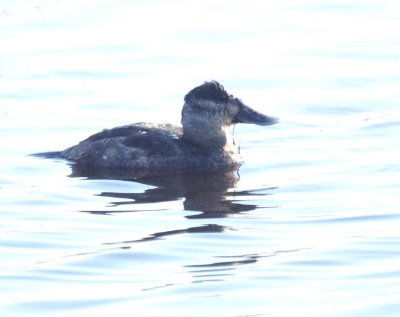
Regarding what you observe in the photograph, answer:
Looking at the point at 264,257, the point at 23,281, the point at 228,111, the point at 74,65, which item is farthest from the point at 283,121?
the point at 23,281

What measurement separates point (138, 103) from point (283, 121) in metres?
1.68

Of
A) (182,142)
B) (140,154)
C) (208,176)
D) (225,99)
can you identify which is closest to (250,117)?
(225,99)

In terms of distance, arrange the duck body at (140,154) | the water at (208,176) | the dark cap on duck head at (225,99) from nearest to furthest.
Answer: the water at (208,176) < the duck body at (140,154) < the dark cap on duck head at (225,99)

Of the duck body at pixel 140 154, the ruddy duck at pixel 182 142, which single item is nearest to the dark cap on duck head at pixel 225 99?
the ruddy duck at pixel 182 142

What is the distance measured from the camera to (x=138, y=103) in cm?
1498

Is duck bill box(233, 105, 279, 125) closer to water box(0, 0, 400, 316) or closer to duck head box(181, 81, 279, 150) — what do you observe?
duck head box(181, 81, 279, 150)

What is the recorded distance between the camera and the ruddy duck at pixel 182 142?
12844 mm

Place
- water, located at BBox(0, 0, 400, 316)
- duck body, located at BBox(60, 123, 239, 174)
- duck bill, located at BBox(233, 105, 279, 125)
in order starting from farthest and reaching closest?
duck bill, located at BBox(233, 105, 279, 125) < duck body, located at BBox(60, 123, 239, 174) < water, located at BBox(0, 0, 400, 316)

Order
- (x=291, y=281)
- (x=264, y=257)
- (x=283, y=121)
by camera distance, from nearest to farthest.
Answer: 1. (x=291, y=281)
2. (x=264, y=257)
3. (x=283, y=121)

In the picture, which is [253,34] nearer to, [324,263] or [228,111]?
[228,111]

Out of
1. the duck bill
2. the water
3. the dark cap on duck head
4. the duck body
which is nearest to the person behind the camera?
the water

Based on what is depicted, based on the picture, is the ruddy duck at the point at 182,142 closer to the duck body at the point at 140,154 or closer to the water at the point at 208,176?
the duck body at the point at 140,154

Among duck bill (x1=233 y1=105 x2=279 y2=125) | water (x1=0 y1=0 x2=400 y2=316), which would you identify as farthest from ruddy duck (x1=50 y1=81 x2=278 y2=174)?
water (x1=0 y1=0 x2=400 y2=316)

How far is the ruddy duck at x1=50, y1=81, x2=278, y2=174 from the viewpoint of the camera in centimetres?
1284
